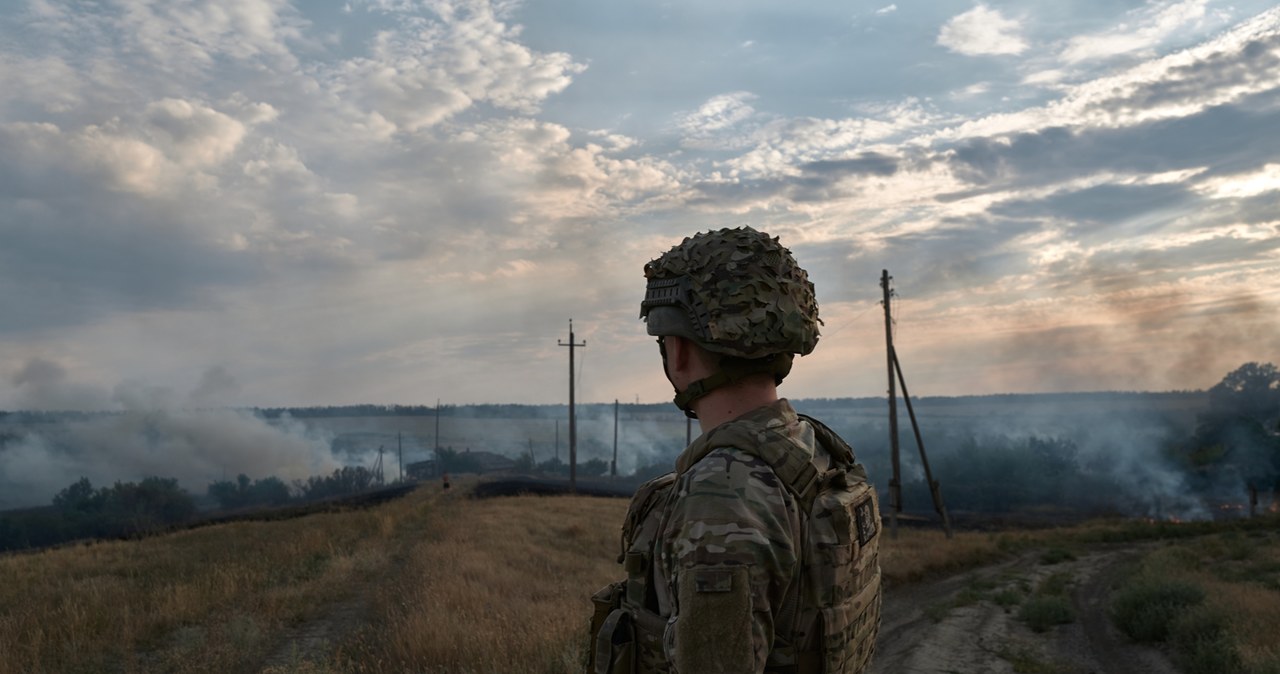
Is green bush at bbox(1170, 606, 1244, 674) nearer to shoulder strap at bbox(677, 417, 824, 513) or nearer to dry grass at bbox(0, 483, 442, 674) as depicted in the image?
shoulder strap at bbox(677, 417, 824, 513)

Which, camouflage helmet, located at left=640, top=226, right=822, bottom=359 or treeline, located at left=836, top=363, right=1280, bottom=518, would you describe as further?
treeline, located at left=836, top=363, right=1280, bottom=518

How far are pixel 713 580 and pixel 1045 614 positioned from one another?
13.7 metres

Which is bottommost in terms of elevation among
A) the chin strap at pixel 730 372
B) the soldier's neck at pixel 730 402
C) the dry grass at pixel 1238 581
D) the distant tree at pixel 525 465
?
the distant tree at pixel 525 465

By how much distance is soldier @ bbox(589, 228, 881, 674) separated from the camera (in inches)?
74.4

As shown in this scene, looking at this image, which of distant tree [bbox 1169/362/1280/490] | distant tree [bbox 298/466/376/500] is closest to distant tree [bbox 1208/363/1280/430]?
distant tree [bbox 1169/362/1280/490]

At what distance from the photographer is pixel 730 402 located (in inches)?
93.4

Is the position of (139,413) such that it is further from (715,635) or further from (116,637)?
(715,635)

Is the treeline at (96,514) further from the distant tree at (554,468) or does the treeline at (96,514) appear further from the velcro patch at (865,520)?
the velcro patch at (865,520)

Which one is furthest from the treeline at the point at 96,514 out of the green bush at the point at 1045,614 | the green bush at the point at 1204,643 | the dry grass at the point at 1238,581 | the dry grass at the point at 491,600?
the green bush at the point at 1204,643

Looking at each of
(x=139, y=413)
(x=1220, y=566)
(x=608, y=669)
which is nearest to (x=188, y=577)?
(x=608, y=669)

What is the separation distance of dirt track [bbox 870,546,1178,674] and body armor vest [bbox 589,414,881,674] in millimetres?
8542

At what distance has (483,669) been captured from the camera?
7.46 m

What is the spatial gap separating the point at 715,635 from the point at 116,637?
10776 millimetres

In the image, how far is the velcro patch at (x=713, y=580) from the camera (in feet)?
6.09
